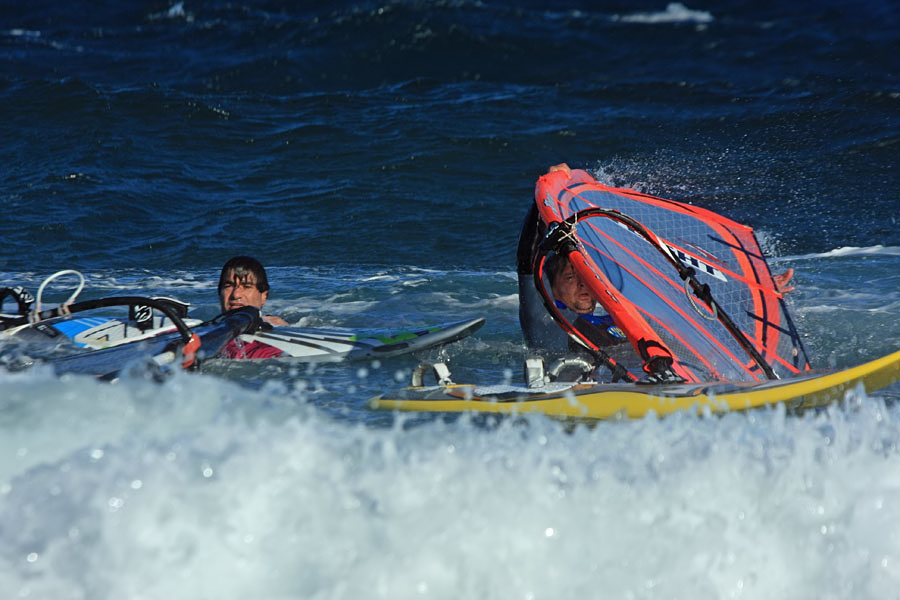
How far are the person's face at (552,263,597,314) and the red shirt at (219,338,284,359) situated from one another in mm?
1909

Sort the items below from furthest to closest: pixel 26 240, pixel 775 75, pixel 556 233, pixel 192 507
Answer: pixel 775 75 → pixel 26 240 → pixel 556 233 → pixel 192 507

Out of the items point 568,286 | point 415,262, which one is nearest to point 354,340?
point 568,286

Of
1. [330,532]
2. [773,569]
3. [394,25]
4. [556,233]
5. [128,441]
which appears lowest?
[773,569]

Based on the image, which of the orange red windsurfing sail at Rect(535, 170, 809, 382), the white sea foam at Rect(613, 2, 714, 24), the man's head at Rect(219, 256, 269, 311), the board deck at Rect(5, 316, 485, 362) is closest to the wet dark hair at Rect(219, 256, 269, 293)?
the man's head at Rect(219, 256, 269, 311)

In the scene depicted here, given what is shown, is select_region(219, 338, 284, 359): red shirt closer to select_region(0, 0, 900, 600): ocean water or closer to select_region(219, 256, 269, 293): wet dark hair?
select_region(0, 0, 900, 600): ocean water

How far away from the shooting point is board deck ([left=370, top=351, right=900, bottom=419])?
3.94m

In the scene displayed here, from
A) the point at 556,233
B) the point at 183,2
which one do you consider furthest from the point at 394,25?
the point at 556,233

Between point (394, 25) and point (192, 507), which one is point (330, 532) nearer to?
point (192, 507)

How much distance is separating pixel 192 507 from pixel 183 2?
1789 cm

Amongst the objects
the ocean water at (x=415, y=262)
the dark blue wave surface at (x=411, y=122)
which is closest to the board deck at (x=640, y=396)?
the ocean water at (x=415, y=262)

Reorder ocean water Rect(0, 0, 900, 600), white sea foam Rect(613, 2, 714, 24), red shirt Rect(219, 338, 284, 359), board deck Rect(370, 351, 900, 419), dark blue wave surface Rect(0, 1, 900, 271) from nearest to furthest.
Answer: ocean water Rect(0, 0, 900, 600), board deck Rect(370, 351, 900, 419), red shirt Rect(219, 338, 284, 359), dark blue wave surface Rect(0, 1, 900, 271), white sea foam Rect(613, 2, 714, 24)

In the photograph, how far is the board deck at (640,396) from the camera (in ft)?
12.9

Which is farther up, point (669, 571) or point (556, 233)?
point (556, 233)

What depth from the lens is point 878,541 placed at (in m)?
2.92
